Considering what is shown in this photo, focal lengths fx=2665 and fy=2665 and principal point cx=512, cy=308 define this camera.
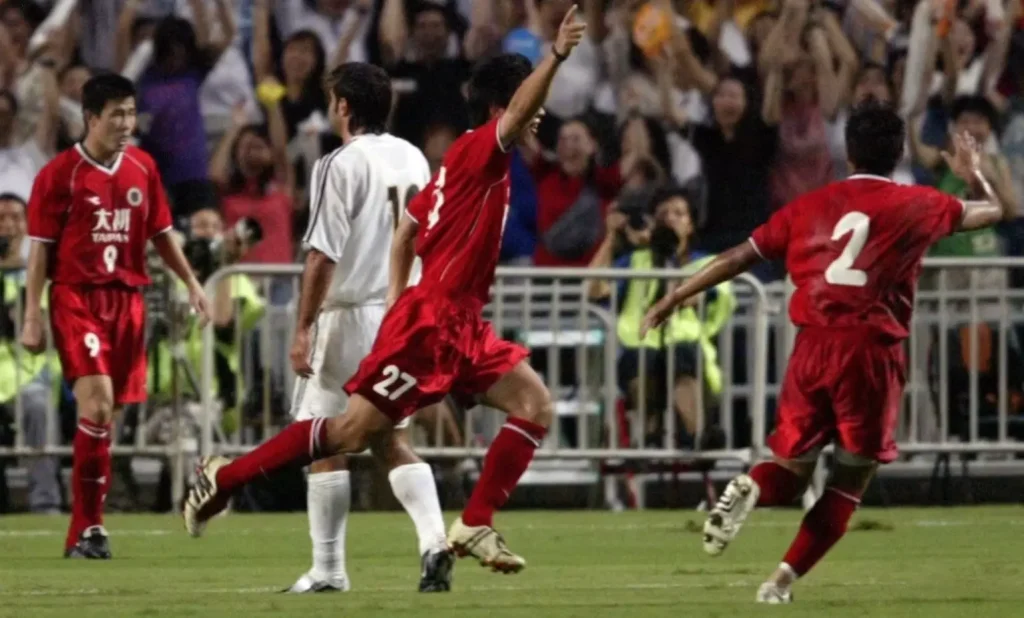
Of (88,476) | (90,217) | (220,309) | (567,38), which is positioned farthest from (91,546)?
(567,38)

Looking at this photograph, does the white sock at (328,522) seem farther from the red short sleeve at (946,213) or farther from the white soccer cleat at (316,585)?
the red short sleeve at (946,213)

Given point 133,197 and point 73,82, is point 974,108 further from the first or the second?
point 133,197

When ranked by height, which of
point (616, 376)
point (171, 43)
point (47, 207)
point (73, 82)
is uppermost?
point (171, 43)

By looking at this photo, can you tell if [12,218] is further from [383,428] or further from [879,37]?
→ [383,428]

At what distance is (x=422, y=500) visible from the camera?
10.4 meters

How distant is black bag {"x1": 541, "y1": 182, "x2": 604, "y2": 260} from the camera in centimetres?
1931

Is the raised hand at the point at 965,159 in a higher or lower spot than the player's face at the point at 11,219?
higher

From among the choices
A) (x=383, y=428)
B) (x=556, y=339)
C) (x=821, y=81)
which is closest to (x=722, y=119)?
(x=821, y=81)

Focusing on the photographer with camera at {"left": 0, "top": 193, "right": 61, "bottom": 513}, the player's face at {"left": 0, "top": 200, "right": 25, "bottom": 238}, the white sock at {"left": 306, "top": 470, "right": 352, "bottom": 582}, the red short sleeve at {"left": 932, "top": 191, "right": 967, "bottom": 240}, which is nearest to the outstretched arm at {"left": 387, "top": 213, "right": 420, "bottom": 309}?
the white sock at {"left": 306, "top": 470, "right": 352, "bottom": 582}

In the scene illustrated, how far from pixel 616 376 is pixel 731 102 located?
9.51 ft

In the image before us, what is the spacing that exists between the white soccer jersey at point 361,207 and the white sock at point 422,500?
0.84 m

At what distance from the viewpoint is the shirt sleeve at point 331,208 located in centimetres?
1089

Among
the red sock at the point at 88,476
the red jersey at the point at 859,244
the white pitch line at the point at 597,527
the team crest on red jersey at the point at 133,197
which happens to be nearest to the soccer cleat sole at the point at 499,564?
the red jersey at the point at 859,244

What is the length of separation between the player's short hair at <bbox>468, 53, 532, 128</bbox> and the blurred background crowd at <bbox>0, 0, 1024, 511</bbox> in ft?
27.3
